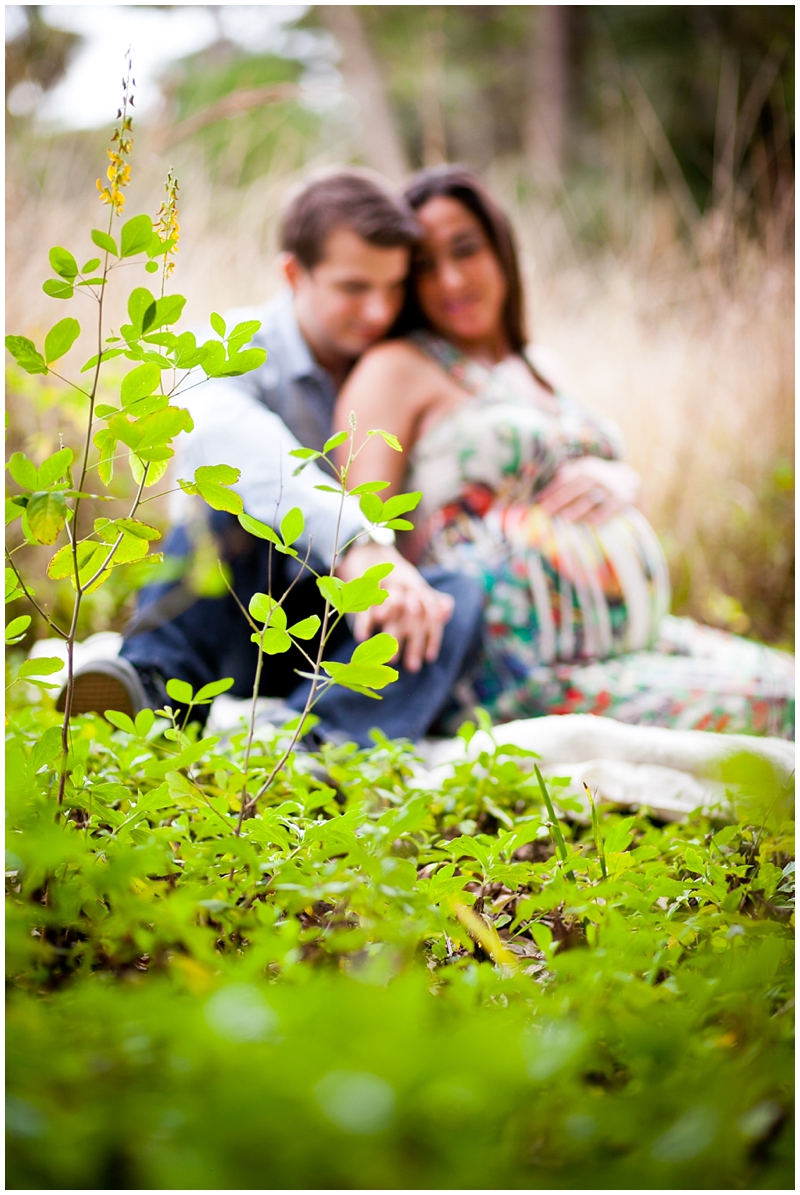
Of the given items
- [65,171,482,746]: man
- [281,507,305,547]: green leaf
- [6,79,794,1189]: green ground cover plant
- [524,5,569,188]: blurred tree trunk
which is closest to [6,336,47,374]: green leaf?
[6,79,794,1189]: green ground cover plant

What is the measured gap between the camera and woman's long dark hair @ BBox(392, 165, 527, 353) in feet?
5.98

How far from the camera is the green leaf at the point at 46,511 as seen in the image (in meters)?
0.56

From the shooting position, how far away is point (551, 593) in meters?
1.64

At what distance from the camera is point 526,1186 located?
360 millimetres

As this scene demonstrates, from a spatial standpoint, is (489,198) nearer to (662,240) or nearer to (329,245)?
(329,245)

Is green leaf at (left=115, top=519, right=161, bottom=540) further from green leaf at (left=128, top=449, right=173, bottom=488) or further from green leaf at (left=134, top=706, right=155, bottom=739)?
green leaf at (left=134, top=706, right=155, bottom=739)

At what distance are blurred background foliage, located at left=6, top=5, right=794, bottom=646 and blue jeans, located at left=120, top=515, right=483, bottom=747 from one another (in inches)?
21.9

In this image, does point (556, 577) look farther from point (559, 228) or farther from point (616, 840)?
point (559, 228)

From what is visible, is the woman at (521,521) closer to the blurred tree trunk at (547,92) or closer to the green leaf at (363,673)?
the green leaf at (363,673)

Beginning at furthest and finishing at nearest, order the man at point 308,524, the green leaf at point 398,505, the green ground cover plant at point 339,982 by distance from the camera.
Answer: the man at point 308,524, the green leaf at point 398,505, the green ground cover plant at point 339,982

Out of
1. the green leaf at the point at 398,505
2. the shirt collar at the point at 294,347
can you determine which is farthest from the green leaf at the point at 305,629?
the shirt collar at the point at 294,347

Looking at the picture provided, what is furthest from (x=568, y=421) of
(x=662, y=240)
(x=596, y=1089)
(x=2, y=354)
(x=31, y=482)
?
(x=662, y=240)

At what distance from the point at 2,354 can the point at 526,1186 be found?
6.17ft

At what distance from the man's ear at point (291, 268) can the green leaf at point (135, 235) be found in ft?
3.97
